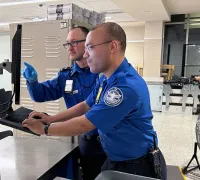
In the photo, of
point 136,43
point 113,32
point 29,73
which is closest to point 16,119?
point 29,73

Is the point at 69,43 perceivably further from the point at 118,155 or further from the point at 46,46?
the point at 118,155

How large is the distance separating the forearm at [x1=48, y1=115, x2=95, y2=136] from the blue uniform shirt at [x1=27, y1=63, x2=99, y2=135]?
61 cm

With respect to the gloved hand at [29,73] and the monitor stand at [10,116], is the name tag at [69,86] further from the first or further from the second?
the monitor stand at [10,116]

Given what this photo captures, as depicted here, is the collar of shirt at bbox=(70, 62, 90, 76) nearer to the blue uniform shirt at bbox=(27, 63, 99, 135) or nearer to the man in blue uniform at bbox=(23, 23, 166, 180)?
the blue uniform shirt at bbox=(27, 63, 99, 135)

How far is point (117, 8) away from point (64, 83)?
17.4 ft

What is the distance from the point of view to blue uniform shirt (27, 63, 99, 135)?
5.70 ft

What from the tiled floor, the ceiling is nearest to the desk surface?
the tiled floor

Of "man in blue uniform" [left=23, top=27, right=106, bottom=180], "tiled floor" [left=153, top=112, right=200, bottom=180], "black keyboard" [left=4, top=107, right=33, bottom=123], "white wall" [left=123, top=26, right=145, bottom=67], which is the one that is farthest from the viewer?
"white wall" [left=123, top=26, right=145, bottom=67]

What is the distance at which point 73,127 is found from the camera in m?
1.11

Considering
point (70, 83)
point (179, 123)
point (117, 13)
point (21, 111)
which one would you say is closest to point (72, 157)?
point (21, 111)

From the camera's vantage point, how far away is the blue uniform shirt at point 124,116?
1054mm

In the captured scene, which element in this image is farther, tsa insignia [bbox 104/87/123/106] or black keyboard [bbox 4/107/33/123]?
black keyboard [bbox 4/107/33/123]

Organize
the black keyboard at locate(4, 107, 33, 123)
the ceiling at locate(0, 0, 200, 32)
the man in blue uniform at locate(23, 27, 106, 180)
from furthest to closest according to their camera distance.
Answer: the ceiling at locate(0, 0, 200, 32) < the man in blue uniform at locate(23, 27, 106, 180) < the black keyboard at locate(4, 107, 33, 123)

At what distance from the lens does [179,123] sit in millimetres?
5344
